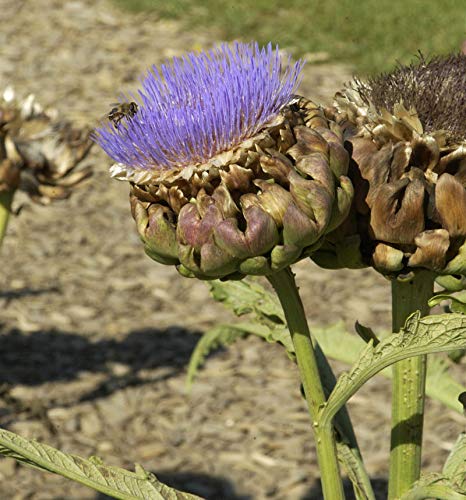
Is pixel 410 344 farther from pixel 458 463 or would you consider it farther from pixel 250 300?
pixel 250 300

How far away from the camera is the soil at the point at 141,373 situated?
2252 millimetres

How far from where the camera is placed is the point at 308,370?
118 centimetres

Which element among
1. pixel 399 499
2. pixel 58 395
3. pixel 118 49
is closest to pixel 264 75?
pixel 399 499

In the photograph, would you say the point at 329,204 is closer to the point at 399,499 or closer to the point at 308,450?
the point at 399,499

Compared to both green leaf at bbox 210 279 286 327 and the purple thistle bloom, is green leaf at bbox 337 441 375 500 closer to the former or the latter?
green leaf at bbox 210 279 286 327

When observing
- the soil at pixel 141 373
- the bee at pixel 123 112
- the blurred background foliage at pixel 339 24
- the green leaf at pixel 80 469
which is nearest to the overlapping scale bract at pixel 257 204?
the bee at pixel 123 112

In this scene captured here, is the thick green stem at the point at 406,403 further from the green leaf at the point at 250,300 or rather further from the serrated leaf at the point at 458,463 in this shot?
the green leaf at the point at 250,300

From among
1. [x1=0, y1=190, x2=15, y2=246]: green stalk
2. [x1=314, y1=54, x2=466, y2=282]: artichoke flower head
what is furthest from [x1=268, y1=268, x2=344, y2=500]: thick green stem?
[x1=0, y1=190, x2=15, y2=246]: green stalk

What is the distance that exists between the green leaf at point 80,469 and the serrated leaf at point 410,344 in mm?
231

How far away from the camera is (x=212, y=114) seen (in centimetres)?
107

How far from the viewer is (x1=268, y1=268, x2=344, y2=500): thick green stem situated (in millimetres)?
1152

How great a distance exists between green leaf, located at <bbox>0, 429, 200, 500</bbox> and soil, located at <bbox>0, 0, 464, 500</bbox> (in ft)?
3.30

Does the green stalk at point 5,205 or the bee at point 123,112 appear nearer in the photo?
the bee at point 123,112

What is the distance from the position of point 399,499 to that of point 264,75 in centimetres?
50
